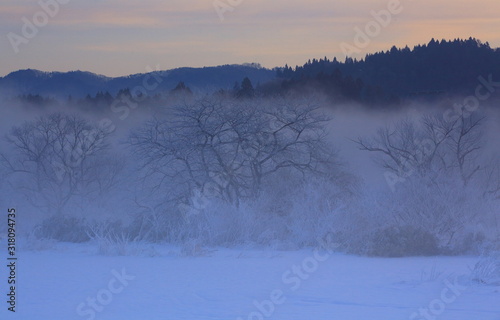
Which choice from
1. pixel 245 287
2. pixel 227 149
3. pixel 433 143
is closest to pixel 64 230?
pixel 227 149

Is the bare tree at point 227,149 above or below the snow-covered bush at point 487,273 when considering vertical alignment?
above

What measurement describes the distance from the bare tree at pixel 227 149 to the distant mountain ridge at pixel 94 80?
32066 mm

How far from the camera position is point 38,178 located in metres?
32.3

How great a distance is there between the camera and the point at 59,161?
111 ft

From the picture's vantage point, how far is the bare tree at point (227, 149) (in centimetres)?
2311

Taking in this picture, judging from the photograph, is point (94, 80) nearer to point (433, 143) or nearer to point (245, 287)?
point (433, 143)

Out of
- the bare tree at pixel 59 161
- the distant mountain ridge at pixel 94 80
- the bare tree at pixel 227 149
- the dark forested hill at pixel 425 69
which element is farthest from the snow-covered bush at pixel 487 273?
the distant mountain ridge at pixel 94 80

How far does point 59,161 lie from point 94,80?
34.0m

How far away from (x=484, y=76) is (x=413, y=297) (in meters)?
49.3

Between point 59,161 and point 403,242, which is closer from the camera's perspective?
point 403,242

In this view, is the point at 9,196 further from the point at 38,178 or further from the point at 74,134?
the point at 74,134

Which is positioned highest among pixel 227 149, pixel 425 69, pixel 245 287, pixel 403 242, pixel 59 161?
pixel 425 69

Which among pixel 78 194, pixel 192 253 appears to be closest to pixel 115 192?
pixel 78 194

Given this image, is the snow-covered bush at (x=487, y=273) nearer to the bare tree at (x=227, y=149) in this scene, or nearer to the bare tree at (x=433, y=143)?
the bare tree at (x=227, y=149)
